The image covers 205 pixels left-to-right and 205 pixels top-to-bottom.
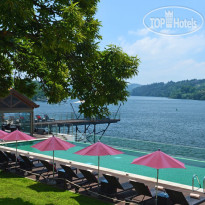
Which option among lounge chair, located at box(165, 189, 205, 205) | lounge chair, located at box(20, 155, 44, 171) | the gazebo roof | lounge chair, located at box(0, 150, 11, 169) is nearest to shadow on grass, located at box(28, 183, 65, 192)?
lounge chair, located at box(20, 155, 44, 171)

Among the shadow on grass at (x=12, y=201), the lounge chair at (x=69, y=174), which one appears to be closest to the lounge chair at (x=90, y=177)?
the lounge chair at (x=69, y=174)

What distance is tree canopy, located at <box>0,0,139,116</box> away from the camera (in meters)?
7.62

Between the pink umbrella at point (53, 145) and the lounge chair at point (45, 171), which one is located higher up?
the pink umbrella at point (53, 145)

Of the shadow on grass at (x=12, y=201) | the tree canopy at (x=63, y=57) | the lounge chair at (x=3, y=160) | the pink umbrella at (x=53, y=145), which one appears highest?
the tree canopy at (x=63, y=57)

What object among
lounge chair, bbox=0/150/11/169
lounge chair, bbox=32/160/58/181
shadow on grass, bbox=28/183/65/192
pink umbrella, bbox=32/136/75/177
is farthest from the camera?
lounge chair, bbox=0/150/11/169

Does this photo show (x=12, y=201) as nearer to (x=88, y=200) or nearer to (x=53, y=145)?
(x=88, y=200)

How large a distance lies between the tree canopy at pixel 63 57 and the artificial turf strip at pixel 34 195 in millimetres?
2872

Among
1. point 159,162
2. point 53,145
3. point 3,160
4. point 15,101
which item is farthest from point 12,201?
point 15,101

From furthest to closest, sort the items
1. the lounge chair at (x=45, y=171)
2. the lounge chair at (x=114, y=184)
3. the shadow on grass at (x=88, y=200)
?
the lounge chair at (x=45, y=171)
the lounge chair at (x=114, y=184)
the shadow on grass at (x=88, y=200)

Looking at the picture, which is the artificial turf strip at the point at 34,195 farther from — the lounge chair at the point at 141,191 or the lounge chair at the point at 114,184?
the lounge chair at the point at 141,191

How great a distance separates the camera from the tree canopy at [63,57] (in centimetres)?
762

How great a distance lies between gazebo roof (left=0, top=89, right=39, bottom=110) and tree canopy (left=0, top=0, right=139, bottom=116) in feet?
46.3

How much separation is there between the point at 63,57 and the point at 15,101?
1786cm

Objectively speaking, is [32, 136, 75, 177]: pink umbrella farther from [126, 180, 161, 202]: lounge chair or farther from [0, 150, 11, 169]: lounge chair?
[126, 180, 161, 202]: lounge chair
